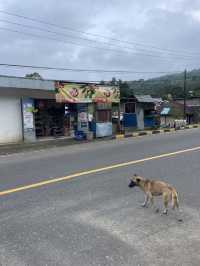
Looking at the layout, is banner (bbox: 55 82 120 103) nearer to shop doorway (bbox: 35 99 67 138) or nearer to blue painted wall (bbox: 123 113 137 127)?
shop doorway (bbox: 35 99 67 138)

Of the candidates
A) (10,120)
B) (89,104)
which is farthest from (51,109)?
(10,120)

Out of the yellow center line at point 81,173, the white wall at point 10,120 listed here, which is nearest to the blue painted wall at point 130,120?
the white wall at point 10,120

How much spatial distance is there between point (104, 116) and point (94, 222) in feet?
59.7

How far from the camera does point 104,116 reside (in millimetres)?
24406

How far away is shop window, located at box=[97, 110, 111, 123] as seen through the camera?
2398cm

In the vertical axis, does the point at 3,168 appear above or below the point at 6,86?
below

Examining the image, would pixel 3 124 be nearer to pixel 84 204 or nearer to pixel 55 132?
pixel 55 132

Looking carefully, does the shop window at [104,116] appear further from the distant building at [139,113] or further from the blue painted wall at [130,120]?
the blue painted wall at [130,120]

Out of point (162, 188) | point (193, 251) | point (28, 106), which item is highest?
point (28, 106)

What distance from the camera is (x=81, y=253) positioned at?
16.8 feet

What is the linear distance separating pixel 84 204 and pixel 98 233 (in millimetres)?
1651

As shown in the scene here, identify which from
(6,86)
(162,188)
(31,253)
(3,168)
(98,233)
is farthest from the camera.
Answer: (6,86)

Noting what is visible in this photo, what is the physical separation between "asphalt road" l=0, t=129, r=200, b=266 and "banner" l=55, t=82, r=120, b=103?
10.9 metres

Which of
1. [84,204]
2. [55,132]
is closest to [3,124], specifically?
[55,132]
